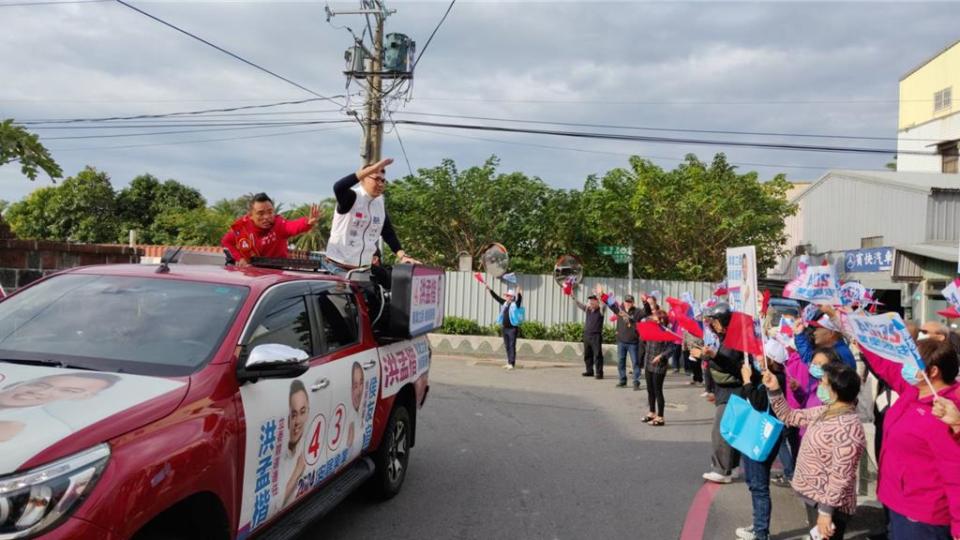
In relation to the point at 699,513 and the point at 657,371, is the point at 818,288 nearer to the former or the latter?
the point at 699,513

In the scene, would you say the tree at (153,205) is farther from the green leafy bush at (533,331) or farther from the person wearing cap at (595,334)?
the person wearing cap at (595,334)

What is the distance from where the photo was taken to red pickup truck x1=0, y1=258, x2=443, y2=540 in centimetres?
229

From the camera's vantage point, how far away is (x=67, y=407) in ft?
8.12

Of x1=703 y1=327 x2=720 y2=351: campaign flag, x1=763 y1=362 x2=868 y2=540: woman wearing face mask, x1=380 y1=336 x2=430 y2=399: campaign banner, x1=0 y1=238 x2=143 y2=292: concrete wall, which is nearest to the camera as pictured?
x1=763 y1=362 x2=868 y2=540: woman wearing face mask

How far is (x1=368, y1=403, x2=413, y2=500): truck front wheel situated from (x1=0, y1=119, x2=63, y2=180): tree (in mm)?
3107

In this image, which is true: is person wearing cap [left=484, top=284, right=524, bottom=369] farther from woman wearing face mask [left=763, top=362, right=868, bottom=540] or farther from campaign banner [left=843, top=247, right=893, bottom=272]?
woman wearing face mask [left=763, top=362, right=868, bottom=540]

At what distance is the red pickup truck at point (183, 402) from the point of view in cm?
229

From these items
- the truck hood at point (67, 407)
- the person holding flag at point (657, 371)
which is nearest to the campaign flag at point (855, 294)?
the person holding flag at point (657, 371)

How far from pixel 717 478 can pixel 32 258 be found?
24.5 feet

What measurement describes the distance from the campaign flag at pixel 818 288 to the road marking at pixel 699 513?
75.8 inches

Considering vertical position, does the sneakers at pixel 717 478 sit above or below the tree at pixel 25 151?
below

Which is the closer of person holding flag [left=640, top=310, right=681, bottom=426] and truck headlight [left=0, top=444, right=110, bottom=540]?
truck headlight [left=0, top=444, right=110, bottom=540]

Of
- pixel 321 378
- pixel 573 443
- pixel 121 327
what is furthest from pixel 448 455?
pixel 121 327

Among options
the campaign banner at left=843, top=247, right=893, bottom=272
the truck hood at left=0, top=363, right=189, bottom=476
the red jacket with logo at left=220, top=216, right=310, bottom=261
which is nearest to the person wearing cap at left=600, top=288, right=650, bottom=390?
the red jacket with logo at left=220, top=216, right=310, bottom=261
